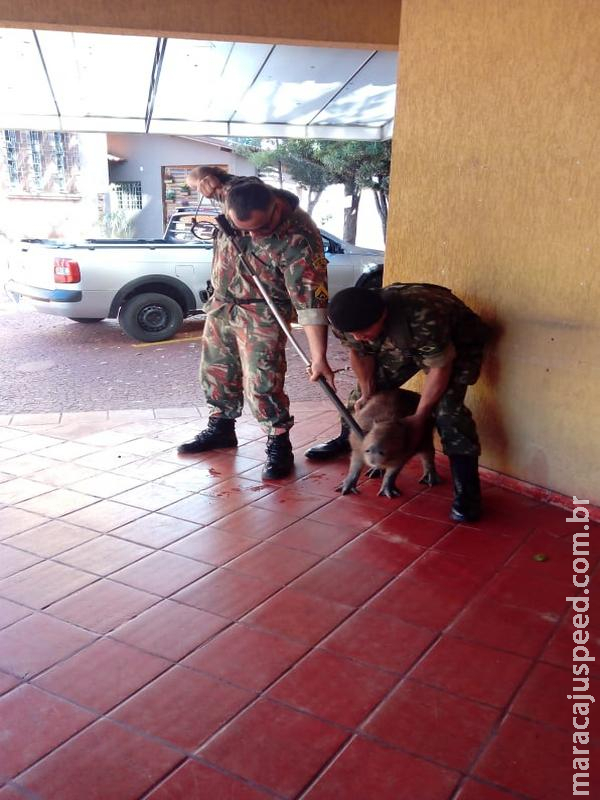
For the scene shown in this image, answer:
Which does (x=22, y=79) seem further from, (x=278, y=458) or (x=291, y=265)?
(x=278, y=458)

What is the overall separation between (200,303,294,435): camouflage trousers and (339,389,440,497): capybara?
0.62 m

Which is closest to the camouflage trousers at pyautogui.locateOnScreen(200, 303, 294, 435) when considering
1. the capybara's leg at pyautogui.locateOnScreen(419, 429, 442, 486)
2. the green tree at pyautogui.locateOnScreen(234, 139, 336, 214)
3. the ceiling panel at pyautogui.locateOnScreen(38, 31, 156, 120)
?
the capybara's leg at pyautogui.locateOnScreen(419, 429, 442, 486)

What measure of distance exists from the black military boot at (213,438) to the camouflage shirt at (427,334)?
1.21m

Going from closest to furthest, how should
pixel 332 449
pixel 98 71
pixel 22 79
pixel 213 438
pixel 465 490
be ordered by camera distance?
pixel 465 490, pixel 332 449, pixel 213 438, pixel 98 71, pixel 22 79

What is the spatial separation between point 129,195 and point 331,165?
8.46 meters

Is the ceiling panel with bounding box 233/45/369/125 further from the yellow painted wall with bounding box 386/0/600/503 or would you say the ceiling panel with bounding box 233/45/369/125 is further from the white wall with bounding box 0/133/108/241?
the white wall with bounding box 0/133/108/241

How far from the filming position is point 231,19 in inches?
207

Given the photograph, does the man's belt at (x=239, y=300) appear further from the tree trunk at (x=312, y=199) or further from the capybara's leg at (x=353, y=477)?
the tree trunk at (x=312, y=199)

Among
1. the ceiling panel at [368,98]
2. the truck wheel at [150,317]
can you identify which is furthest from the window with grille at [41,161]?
the truck wheel at [150,317]

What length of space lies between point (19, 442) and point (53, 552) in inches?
67.5

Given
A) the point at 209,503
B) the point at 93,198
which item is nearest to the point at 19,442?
the point at 209,503

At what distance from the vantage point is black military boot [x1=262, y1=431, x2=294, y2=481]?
13.4ft

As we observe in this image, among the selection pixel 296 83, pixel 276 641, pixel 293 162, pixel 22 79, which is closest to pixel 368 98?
pixel 296 83

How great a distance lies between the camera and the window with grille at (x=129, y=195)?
2161 cm
